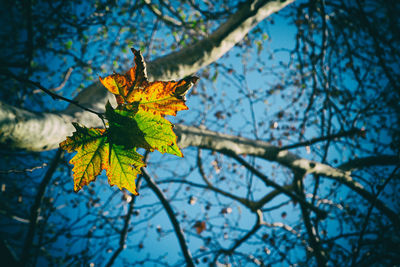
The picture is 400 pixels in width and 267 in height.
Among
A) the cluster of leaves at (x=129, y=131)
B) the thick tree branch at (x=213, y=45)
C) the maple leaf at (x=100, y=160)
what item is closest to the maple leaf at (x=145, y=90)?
the cluster of leaves at (x=129, y=131)

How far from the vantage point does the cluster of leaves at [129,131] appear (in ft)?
1.62

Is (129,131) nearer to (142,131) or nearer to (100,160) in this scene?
(142,131)

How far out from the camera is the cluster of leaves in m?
0.49

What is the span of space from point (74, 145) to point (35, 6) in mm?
4291

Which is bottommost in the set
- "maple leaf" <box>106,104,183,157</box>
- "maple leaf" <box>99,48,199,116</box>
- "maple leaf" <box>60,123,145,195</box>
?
"maple leaf" <box>60,123,145,195</box>

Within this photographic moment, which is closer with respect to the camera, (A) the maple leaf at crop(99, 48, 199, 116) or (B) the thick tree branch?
(A) the maple leaf at crop(99, 48, 199, 116)

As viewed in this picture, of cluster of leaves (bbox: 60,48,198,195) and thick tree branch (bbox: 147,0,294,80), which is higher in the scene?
thick tree branch (bbox: 147,0,294,80)

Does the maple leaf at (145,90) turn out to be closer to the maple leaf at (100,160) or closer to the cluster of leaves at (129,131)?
the cluster of leaves at (129,131)

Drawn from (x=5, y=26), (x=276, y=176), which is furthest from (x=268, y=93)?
(x=5, y=26)

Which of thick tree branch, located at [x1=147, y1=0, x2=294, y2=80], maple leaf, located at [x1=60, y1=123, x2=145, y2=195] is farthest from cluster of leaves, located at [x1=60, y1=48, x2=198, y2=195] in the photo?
thick tree branch, located at [x1=147, y1=0, x2=294, y2=80]

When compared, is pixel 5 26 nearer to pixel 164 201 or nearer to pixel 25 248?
pixel 25 248

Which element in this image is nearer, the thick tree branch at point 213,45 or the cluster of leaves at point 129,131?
the cluster of leaves at point 129,131

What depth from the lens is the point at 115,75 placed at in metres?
0.49

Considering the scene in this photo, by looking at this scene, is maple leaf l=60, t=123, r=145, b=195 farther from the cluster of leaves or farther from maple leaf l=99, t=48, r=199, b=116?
maple leaf l=99, t=48, r=199, b=116
